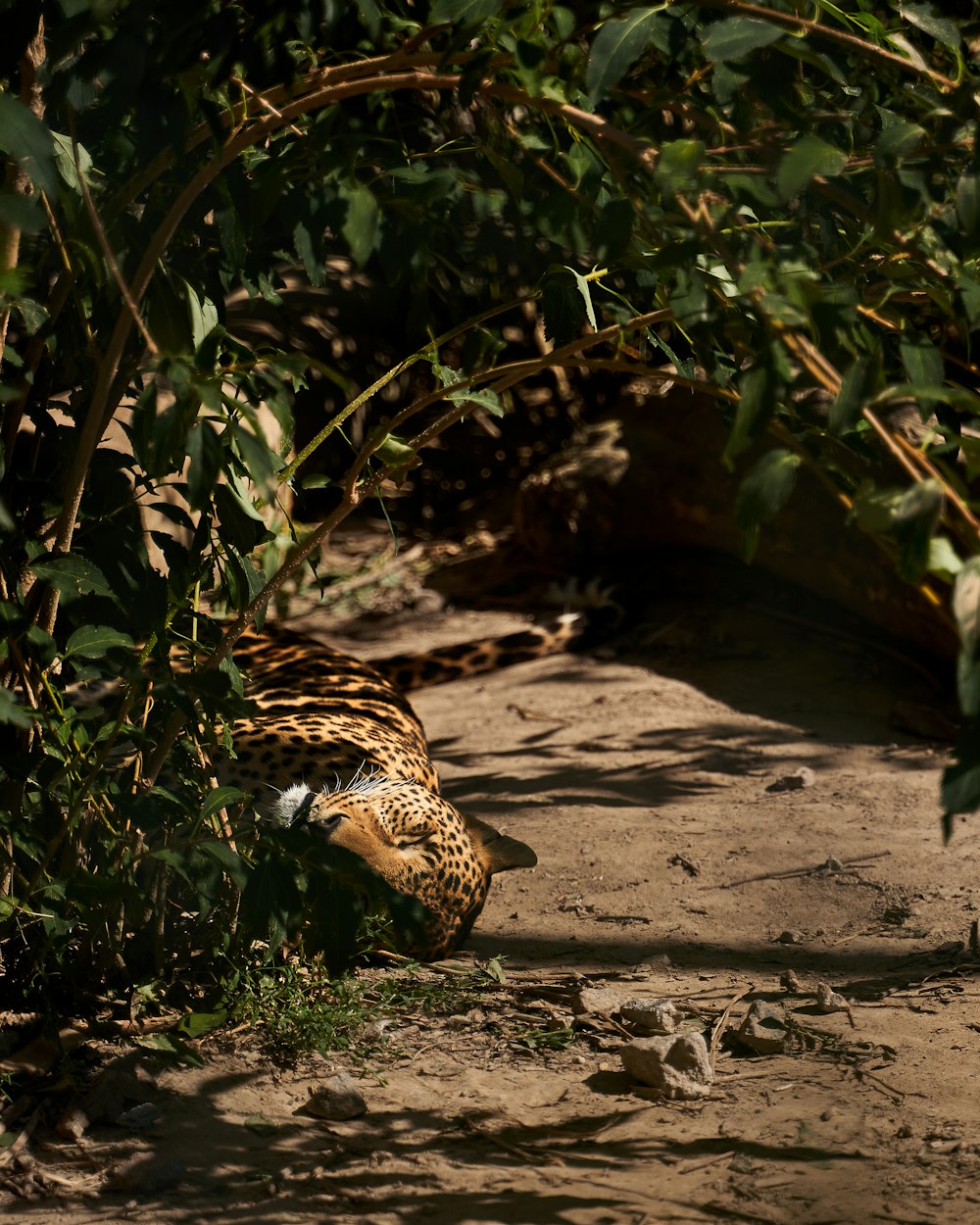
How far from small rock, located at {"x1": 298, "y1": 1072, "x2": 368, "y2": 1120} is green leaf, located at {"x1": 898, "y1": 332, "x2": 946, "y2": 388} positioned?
5.72 feet

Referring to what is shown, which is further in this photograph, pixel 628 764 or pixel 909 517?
pixel 628 764

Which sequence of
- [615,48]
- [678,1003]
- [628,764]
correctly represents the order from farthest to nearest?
1. [628,764]
2. [678,1003]
3. [615,48]

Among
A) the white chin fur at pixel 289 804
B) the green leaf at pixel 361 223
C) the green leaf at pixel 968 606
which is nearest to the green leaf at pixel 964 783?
the green leaf at pixel 968 606

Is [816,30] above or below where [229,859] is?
above

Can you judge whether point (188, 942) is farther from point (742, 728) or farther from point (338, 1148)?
point (742, 728)

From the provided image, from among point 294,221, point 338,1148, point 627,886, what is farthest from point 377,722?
point 294,221

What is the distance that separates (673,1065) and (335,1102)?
27.1 inches

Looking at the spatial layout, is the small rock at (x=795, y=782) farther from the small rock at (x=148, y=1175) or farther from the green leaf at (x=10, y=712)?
the green leaf at (x=10, y=712)

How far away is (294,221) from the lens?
2352 mm

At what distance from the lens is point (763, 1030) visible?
297 cm

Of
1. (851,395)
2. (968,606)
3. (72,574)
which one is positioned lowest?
(72,574)

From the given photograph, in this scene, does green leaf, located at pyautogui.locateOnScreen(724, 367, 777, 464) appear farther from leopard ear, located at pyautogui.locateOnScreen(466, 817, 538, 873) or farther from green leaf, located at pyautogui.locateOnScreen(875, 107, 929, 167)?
leopard ear, located at pyautogui.locateOnScreen(466, 817, 538, 873)

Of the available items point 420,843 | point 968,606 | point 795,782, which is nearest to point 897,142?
point 968,606

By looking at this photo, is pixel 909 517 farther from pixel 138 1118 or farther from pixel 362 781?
pixel 362 781
